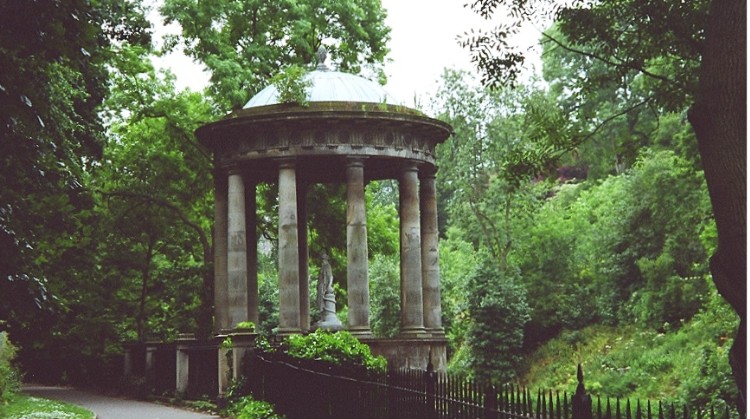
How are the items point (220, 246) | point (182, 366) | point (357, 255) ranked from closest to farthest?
1. point (182, 366)
2. point (357, 255)
3. point (220, 246)

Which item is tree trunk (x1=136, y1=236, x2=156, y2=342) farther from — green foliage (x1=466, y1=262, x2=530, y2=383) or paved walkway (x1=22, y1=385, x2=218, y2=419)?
green foliage (x1=466, y1=262, x2=530, y2=383)

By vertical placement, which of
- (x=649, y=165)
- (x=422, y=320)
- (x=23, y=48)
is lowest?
(x=422, y=320)

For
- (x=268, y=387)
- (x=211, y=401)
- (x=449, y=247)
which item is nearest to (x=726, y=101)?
(x=268, y=387)

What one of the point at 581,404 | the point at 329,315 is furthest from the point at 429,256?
the point at 581,404

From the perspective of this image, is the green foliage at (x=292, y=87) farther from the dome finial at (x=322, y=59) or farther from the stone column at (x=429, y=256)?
the stone column at (x=429, y=256)

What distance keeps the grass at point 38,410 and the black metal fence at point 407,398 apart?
14.9 feet

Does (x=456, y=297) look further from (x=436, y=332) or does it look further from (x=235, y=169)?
(x=235, y=169)

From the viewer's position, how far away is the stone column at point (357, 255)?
28.7 metres

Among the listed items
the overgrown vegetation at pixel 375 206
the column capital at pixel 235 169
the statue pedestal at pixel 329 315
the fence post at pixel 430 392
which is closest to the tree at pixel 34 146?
the overgrown vegetation at pixel 375 206

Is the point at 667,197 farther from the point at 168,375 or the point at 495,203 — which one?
the point at 168,375

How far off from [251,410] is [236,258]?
32.8 feet

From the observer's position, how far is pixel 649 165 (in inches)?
1727

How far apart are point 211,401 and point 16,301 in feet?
49.3

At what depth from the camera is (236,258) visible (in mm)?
29359
